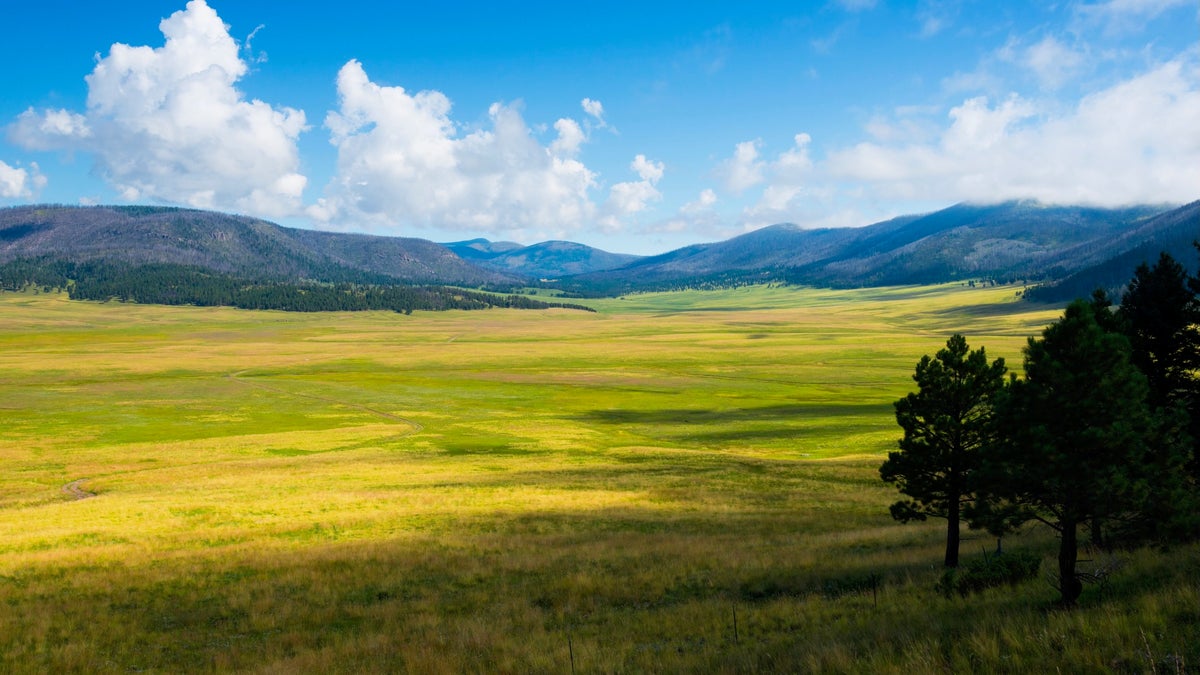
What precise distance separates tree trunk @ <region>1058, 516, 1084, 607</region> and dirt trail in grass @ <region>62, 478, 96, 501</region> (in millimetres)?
54292

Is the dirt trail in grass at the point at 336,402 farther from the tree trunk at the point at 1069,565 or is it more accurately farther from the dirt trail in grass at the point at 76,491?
the tree trunk at the point at 1069,565

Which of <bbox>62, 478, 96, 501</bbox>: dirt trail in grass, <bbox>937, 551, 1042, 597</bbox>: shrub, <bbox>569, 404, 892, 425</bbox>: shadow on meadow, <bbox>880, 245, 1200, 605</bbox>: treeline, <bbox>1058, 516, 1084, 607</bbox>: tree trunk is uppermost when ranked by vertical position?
<bbox>880, 245, 1200, 605</bbox>: treeline

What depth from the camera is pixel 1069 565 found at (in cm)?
1271

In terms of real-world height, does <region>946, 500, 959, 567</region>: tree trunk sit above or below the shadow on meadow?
above

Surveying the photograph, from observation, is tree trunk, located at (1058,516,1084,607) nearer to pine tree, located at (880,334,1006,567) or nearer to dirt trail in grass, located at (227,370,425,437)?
pine tree, located at (880,334,1006,567)

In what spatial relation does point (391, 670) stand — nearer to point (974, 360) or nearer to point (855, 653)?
point (855, 653)

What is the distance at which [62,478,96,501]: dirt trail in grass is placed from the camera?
4597 cm

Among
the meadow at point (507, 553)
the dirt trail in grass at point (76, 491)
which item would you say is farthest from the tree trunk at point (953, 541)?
the dirt trail in grass at point (76, 491)

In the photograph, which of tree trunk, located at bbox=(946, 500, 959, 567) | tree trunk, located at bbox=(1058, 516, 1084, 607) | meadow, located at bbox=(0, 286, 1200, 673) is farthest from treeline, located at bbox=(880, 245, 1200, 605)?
tree trunk, located at bbox=(946, 500, 959, 567)

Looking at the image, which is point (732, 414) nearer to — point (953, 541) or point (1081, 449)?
point (953, 541)

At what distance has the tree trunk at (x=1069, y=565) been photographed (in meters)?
12.4

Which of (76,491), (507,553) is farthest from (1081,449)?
(76,491)

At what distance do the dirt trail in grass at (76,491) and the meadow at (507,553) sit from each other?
460 mm

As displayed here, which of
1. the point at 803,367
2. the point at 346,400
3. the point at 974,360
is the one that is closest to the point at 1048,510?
the point at 974,360
